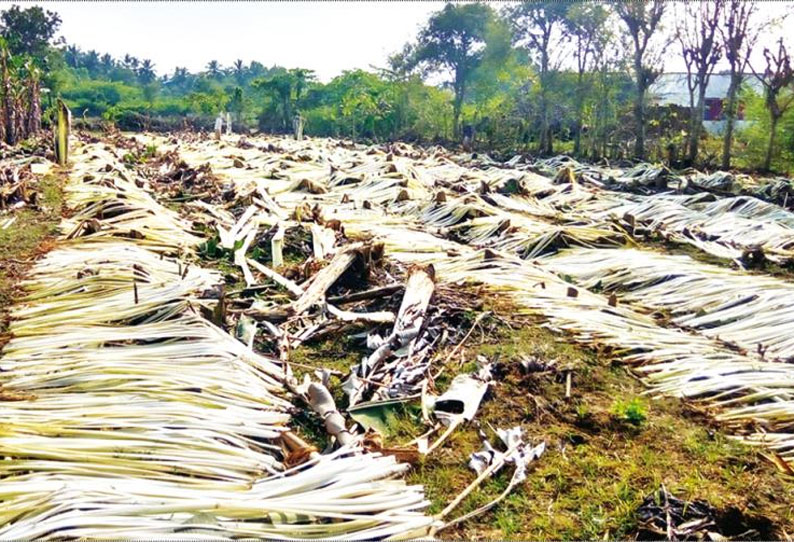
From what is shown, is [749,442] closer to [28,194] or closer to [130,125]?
[28,194]

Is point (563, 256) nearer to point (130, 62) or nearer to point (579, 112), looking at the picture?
point (579, 112)

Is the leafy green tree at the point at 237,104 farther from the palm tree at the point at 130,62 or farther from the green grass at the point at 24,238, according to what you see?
the palm tree at the point at 130,62

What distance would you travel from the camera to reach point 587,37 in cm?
2333

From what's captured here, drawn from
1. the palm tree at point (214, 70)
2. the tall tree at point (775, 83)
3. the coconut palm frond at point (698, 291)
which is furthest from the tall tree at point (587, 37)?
the palm tree at point (214, 70)

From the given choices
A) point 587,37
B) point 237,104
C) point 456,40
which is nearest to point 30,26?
point 237,104

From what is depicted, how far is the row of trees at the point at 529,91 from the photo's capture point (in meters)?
16.8

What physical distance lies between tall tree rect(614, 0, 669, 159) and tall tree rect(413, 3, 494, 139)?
15027 mm

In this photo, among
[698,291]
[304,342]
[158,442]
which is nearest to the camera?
[158,442]

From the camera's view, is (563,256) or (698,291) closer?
(698,291)

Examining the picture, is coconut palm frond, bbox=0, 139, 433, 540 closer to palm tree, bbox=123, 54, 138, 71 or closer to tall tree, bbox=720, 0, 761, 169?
tall tree, bbox=720, 0, 761, 169

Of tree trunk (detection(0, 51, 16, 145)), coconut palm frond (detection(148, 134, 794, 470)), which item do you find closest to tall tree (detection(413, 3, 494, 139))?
tree trunk (detection(0, 51, 16, 145))

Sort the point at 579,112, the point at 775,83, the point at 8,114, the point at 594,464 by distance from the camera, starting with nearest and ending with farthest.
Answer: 1. the point at 594,464
2. the point at 775,83
3. the point at 8,114
4. the point at 579,112

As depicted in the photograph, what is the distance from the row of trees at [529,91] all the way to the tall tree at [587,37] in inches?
1.8

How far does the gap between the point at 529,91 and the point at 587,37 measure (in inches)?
192
